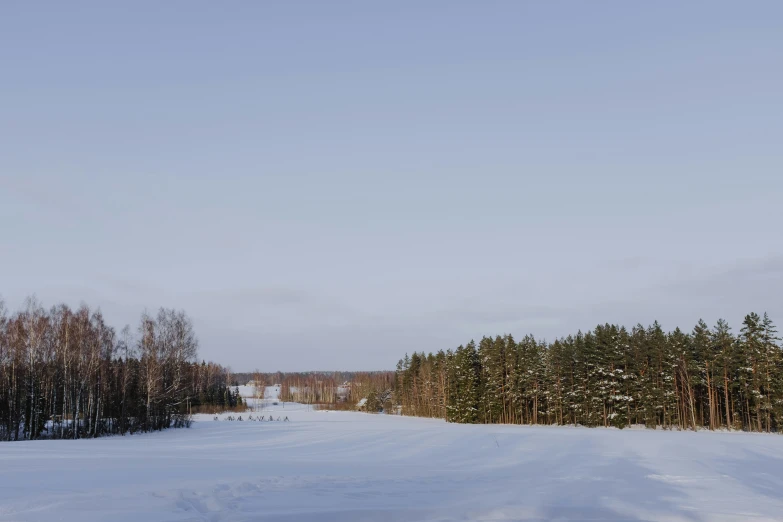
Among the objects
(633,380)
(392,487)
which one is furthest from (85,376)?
(633,380)

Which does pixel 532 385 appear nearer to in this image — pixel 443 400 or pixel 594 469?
pixel 443 400

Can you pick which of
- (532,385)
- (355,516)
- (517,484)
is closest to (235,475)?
(355,516)

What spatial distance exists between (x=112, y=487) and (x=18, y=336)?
3967cm

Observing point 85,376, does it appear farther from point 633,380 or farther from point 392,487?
point 633,380

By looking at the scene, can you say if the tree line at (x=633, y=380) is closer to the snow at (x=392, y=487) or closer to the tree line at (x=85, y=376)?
the snow at (x=392, y=487)

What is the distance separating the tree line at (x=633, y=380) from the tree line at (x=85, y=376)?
4035 centimetres

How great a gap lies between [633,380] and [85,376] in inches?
2153

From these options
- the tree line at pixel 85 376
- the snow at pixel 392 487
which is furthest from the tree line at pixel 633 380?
the tree line at pixel 85 376

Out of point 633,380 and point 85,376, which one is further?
point 633,380

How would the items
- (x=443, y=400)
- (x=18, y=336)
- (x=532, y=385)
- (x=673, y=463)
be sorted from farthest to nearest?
(x=443, y=400) → (x=532, y=385) → (x=18, y=336) → (x=673, y=463)

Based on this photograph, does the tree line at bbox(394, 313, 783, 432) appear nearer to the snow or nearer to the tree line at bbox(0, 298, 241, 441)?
the snow

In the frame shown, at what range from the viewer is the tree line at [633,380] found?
5509 cm

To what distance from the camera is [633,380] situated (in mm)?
61188

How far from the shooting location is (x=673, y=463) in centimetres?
2453
